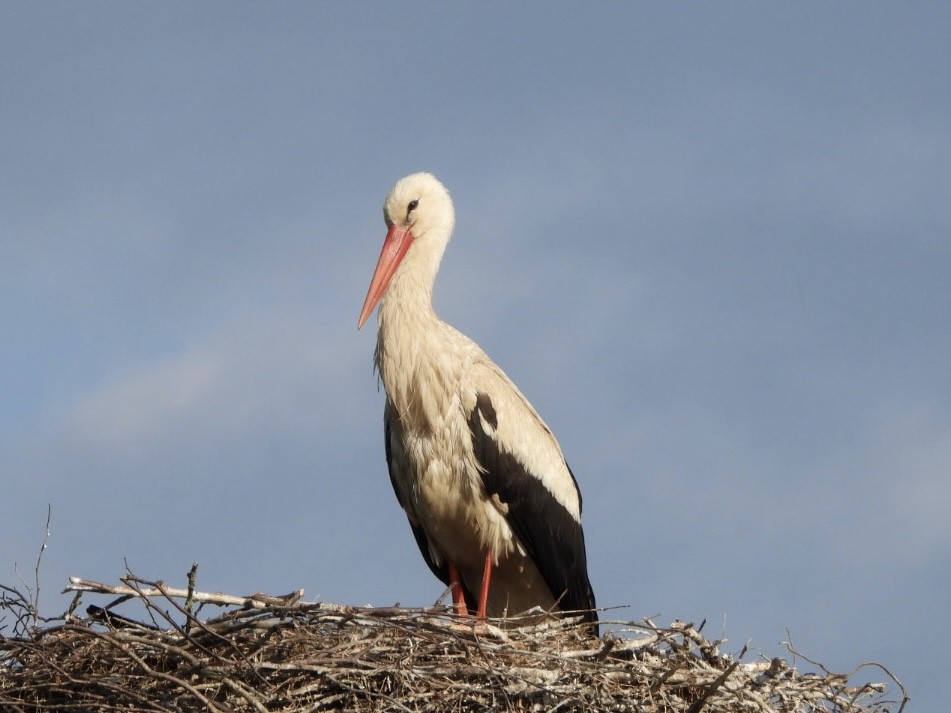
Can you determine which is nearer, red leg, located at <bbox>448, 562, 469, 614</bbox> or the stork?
the stork

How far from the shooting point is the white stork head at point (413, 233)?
7008 millimetres

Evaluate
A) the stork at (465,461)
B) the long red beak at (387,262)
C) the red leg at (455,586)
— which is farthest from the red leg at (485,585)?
the long red beak at (387,262)

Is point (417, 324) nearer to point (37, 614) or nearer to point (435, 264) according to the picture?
point (435, 264)

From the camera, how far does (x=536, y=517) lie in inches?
265

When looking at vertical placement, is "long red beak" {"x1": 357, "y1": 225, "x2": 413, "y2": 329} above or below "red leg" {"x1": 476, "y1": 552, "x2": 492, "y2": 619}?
above

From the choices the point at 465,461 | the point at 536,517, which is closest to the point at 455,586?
the point at 536,517

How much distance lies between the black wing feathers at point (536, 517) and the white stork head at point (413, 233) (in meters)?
0.73

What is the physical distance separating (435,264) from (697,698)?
95.6 inches

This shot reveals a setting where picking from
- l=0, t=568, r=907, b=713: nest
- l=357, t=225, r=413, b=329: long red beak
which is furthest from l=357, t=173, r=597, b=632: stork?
l=0, t=568, r=907, b=713: nest

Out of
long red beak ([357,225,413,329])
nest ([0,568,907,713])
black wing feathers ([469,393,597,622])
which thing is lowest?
nest ([0,568,907,713])

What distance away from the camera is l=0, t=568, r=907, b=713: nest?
5238 millimetres

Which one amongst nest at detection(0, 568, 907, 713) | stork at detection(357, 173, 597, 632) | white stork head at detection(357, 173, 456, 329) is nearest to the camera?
nest at detection(0, 568, 907, 713)

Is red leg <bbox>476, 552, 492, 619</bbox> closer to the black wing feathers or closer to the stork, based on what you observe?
the stork

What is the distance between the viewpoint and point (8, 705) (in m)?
5.42
